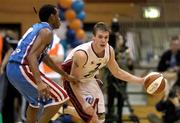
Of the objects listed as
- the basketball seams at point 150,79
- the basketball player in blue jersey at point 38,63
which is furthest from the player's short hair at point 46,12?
the basketball seams at point 150,79

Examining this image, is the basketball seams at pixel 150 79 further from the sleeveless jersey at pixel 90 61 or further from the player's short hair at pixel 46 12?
the player's short hair at pixel 46 12

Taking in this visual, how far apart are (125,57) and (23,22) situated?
4.03 meters

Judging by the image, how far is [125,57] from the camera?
816 cm

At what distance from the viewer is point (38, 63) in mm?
5398

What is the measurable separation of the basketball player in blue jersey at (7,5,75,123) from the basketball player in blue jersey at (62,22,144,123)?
0.46 meters

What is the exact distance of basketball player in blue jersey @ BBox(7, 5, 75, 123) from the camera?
17.3ft

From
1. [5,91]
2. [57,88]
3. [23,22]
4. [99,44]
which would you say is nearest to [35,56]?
[57,88]

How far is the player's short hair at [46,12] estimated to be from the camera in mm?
5523

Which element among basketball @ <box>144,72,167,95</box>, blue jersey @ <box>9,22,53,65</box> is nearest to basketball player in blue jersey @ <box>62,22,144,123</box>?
basketball @ <box>144,72,167,95</box>

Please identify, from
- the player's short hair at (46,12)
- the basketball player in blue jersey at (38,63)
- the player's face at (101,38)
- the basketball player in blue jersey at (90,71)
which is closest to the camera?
the basketball player in blue jersey at (38,63)

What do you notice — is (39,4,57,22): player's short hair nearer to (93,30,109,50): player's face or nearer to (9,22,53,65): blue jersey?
(9,22,53,65): blue jersey

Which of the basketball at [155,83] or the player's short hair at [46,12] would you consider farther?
the basketball at [155,83]

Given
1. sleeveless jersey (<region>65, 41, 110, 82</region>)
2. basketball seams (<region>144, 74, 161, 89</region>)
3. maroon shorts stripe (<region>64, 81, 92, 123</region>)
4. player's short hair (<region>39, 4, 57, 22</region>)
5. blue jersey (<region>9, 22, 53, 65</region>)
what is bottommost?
maroon shorts stripe (<region>64, 81, 92, 123</region>)

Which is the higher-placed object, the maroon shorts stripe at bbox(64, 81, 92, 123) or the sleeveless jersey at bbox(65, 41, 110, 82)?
the sleeveless jersey at bbox(65, 41, 110, 82)
